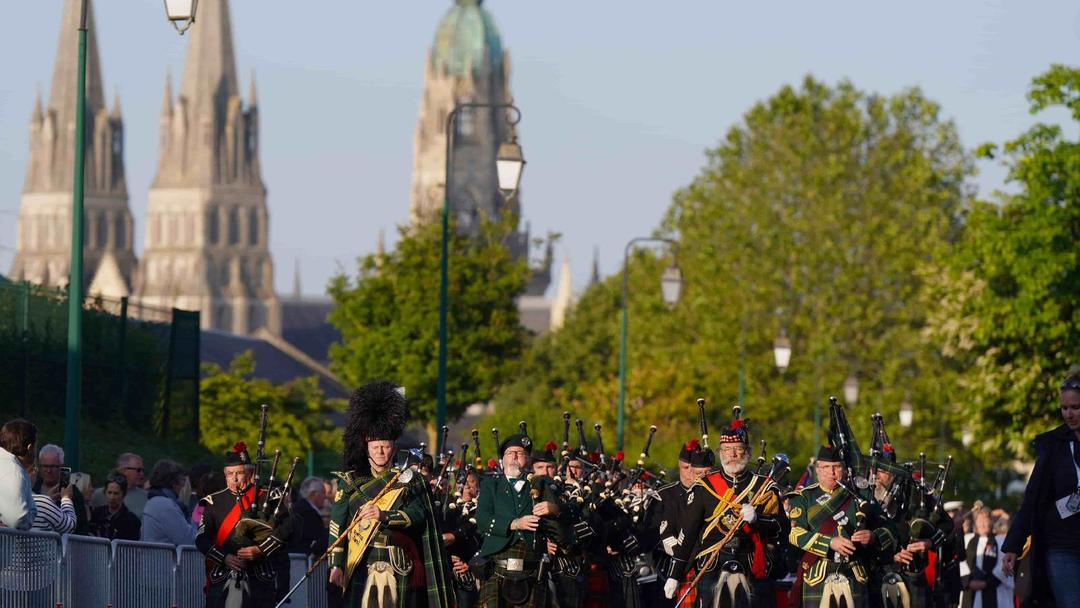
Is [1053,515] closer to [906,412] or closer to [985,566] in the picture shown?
[985,566]

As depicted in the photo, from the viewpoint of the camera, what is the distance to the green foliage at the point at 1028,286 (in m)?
41.9

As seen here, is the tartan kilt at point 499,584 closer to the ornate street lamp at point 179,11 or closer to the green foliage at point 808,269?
the ornate street lamp at point 179,11

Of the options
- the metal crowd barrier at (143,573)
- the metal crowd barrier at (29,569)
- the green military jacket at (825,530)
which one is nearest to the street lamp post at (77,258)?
the metal crowd barrier at (143,573)

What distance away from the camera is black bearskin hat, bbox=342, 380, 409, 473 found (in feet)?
47.8

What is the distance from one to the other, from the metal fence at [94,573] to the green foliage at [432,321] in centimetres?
3707

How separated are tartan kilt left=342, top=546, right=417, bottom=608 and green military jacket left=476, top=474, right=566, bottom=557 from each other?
3.20 meters

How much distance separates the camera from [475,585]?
65.8ft

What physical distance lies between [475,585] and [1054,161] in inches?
962

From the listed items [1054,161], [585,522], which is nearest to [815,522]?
[585,522]

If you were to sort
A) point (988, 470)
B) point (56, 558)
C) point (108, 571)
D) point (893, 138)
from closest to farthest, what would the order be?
1. point (56, 558)
2. point (108, 571)
3. point (988, 470)
4. point (893, 138)

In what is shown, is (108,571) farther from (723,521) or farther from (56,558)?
(723,521)

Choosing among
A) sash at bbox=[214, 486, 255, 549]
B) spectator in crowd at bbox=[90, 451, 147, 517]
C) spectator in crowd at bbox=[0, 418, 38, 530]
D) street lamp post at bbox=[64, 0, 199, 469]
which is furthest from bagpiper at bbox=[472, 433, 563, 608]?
spectator in crowd at bbox=[0, 418, 38, 530]

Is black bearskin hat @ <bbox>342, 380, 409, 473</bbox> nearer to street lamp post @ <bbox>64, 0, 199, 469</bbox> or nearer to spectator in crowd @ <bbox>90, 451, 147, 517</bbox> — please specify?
street lamp post @ <bbox>64, 0, 199, 469</bbox>

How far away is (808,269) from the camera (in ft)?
222
